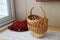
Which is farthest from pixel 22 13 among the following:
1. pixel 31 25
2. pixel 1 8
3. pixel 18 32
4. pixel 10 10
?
pixel 31 25

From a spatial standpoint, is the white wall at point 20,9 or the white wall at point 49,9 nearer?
the white wall at point 49,9

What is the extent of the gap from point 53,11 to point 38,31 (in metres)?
0.43

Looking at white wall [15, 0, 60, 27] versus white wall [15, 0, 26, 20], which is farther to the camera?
white wall [15, 0, 26, 20]

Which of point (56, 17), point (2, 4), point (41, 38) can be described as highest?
point (2, 4)

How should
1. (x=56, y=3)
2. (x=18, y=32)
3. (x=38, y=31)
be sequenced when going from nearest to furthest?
Result: (x=38, y=31), (x=18, y=32), (x=56, y=3)

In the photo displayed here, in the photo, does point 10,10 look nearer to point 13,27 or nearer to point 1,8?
point 1,8

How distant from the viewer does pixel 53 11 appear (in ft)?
3.43

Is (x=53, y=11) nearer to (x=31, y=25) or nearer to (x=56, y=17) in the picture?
(x=56, y=17)

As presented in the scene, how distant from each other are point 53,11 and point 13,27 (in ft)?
1.54

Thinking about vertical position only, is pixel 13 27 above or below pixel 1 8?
below

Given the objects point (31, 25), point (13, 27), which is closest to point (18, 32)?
point (13, 27)

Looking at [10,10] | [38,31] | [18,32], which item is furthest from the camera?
[10,10]

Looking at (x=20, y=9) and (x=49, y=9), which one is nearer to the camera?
(x=49, y=9)

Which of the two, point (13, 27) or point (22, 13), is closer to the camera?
point (13, 27)
